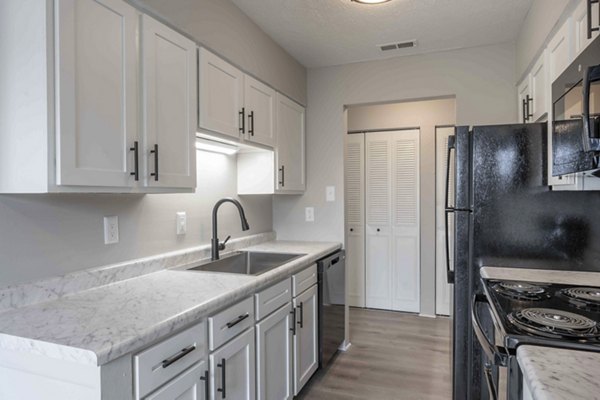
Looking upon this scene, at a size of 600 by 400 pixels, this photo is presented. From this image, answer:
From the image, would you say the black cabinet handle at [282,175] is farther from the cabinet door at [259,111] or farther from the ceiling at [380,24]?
the ceiling at [380,24]

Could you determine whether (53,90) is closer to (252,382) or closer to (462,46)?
(252,382)

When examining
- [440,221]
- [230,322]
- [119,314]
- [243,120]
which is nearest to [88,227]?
[119,314]

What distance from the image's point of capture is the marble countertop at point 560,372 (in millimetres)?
757

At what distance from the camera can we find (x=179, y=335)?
1263 millimetres

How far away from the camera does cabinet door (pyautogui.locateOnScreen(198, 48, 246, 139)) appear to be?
1.94 m

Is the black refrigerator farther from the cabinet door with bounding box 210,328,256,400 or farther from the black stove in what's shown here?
the cabinet door with bounding box 210,328,256,400

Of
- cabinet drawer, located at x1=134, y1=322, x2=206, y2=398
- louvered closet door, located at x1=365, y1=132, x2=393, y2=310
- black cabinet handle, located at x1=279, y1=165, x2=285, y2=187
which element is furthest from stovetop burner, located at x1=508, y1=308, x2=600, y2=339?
louvered closet door, located at x1=365, y1=132, x2=393, y2=310

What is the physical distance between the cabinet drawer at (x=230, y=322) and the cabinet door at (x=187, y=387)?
4.0 inches

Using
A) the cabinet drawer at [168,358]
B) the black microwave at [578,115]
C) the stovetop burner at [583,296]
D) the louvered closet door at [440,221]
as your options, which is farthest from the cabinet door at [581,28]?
the louvered closet door at [440,221]

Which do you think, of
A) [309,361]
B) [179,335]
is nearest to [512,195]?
[309,361]

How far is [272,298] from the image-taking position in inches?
75.9

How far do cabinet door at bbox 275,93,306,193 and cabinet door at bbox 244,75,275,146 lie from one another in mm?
113

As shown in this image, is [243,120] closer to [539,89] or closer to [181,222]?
[181,222]

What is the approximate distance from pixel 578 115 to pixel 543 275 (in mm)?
992
